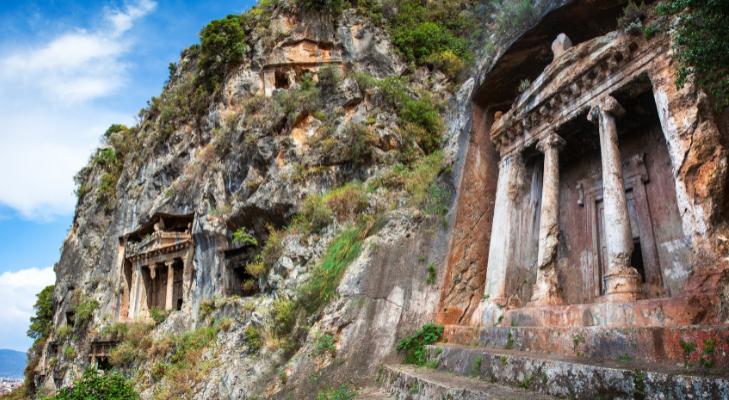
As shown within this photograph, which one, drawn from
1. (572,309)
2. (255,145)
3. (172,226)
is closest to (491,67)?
(572,309)

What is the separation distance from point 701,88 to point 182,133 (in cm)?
2519

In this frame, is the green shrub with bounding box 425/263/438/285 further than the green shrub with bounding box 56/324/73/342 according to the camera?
No

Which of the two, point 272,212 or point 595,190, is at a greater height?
point 272,212

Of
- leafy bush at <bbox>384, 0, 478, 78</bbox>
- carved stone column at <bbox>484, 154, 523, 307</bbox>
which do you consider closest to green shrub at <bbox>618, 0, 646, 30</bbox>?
carved stone column at <bbox>484, 154, 523, 307</bbox>

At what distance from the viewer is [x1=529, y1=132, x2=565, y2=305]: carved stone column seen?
8055 millimetres

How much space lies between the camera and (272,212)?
1628 centimetres

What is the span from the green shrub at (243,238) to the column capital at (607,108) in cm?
1238

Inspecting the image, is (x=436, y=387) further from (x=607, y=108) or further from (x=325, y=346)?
(x=607, y=108)

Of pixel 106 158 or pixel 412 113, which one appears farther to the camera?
pixel 106 158

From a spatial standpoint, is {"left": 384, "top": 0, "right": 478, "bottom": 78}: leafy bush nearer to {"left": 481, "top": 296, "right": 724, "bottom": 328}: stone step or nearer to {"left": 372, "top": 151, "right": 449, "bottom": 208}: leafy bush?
{"left": 372, "top": 151, "right": 449, "bottom": 208}: leafy bush

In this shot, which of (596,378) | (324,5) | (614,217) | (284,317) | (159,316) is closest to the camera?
(596,378)

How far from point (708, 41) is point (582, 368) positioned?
3.66 meters

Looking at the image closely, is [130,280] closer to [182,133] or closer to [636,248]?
[182,133]

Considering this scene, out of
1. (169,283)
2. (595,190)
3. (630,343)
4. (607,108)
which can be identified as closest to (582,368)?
(630,343)
